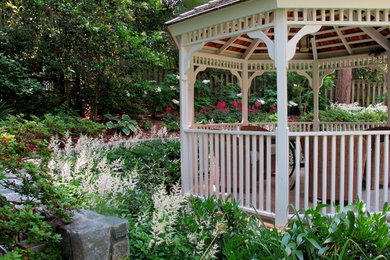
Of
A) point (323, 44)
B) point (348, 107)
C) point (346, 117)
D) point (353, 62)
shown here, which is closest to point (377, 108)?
point (348, 107)

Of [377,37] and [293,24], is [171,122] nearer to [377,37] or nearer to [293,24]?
[377,37]

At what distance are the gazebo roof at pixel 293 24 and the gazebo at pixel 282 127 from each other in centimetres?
1

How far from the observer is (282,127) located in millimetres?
3898

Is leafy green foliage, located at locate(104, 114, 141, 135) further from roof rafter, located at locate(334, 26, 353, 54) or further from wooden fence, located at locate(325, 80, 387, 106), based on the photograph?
wooden fence, located at locate(325, 80, 387, 106)

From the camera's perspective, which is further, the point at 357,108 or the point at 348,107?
the point at 348,107

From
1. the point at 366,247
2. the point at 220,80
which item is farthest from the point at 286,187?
the point at 220,80

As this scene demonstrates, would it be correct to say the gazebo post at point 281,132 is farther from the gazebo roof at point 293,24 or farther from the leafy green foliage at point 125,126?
the leafy green foliage at point 125,126

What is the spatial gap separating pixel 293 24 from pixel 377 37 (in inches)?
115

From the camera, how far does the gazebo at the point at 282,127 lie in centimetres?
384

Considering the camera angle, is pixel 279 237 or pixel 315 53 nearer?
pixel 279 237

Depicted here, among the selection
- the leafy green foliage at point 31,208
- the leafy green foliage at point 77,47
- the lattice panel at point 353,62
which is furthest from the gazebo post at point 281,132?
the leafy green foliage at point 77,47

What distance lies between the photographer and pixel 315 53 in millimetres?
7125

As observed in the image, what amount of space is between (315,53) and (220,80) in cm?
580

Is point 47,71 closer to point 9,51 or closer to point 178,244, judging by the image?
point 9,51
